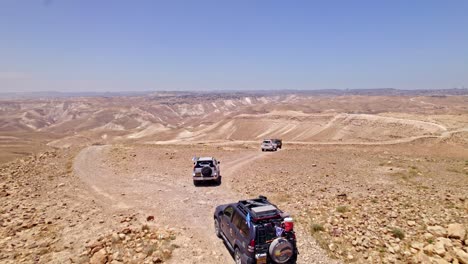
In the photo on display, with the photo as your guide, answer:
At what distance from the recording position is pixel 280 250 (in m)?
10.2

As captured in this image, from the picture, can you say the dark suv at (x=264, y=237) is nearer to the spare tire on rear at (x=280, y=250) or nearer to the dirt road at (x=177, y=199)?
the spare tire on rear at (x=280, y=250)

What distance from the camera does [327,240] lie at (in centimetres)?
1301

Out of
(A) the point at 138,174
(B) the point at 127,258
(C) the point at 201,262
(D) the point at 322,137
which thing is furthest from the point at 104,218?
(D) the point at 322,137

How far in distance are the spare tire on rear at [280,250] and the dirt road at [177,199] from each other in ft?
5.46

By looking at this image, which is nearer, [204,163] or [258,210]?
[258,210]

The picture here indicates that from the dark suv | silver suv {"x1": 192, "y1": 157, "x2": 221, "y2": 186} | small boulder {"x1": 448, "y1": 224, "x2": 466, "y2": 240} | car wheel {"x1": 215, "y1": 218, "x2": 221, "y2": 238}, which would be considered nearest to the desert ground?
small boulder {"x1": 448, "y1": 224, "x2": 466, "y2": 240}

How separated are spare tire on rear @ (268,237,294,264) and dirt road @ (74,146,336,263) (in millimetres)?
1664

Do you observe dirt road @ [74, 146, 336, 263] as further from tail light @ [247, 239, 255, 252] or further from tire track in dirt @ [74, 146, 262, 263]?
tail light @ [247, 239, 255, 252]

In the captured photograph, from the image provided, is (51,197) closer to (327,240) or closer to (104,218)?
(104,218)

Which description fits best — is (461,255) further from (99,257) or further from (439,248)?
(99,257)

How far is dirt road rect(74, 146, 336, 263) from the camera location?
41.4 feet

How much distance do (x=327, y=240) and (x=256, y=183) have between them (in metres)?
10.4

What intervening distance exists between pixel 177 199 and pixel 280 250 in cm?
1102

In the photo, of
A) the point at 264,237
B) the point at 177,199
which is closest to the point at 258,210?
the point at 264,237
